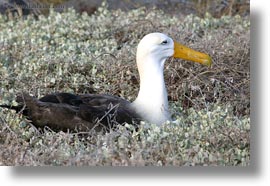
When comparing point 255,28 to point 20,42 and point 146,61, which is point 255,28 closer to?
point 146,61

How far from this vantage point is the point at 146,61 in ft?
20.5

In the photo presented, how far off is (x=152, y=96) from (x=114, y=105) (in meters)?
0.25

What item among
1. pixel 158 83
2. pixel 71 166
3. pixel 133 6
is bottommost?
pixel 71 166

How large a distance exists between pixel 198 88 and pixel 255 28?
1390 millimetres

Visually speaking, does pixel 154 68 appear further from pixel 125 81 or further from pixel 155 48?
pixel 125 81

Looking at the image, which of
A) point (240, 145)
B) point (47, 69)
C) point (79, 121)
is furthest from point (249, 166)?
point (47, 69)

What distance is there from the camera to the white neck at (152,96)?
19.9 ft

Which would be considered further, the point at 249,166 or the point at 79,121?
the point at 79,121

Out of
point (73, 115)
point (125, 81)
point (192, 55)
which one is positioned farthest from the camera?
point (125, 81)

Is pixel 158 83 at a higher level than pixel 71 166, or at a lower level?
higher

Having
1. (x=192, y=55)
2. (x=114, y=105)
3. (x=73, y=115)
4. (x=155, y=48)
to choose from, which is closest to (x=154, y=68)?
(x=155, y=48)

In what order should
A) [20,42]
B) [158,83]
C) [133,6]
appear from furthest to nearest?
[133,6]
[20,42]
[158,83]

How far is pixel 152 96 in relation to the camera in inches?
242

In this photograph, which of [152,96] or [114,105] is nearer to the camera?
[114,105]
